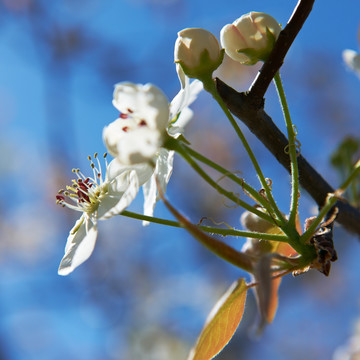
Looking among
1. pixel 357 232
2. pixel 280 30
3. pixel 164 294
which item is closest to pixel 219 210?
pixel 164 294

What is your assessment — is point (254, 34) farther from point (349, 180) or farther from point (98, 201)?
point (98, 201)

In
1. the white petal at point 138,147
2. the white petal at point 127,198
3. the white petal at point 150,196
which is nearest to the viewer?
the white petal at point 138,147

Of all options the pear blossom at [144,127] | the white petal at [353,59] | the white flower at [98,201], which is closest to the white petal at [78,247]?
the white flower at [98,201]

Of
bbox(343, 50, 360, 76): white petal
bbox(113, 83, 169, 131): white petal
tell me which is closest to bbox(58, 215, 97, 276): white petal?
bbox(113, 83, 169, 131): white petal

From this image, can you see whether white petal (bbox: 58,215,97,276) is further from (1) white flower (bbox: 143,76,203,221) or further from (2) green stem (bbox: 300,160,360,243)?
(2) green stem (bbox: 300,160,360,243)

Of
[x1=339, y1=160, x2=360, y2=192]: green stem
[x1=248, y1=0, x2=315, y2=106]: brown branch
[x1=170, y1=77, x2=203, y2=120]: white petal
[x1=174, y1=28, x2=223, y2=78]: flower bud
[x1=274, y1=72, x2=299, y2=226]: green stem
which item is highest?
[x1=174, y1=28, x2=223, y2=78]: flower bud

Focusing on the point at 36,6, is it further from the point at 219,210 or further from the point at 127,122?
the point at 127,122

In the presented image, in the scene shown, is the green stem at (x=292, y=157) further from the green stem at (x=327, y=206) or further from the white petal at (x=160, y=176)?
the white petal at (x=160, y=176)

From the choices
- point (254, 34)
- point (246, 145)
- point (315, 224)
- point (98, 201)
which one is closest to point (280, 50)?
point (254, 34)
